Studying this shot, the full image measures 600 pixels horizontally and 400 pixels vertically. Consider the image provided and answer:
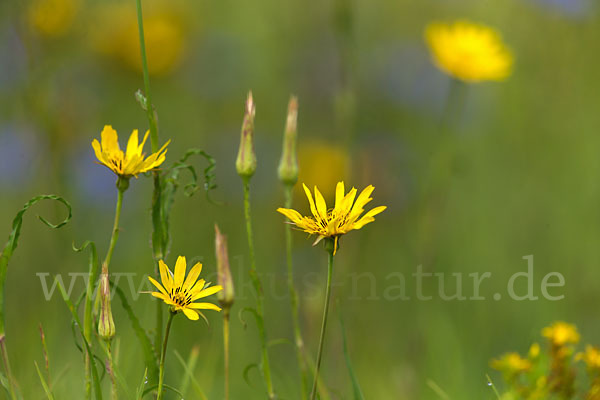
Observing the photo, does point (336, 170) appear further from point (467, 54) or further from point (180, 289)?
point (180, 289)

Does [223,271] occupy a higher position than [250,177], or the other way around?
[250,177]

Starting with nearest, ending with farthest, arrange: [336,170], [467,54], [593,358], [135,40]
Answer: [593,358], [467,54], [336,170], [135,40]

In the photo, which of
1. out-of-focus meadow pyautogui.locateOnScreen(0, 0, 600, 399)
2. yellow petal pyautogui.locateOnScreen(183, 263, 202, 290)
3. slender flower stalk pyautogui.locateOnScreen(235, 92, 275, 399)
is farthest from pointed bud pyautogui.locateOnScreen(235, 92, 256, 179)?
out-of-focus meadow pyautogui.locateOnScreen(0, 0, 600, 399)

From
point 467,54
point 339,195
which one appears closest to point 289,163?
point 339,195

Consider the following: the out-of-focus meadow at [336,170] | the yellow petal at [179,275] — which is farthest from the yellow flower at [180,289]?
the out-of-focus meadow at [336,170]

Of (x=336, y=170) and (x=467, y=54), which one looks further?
(x=336, y=170)

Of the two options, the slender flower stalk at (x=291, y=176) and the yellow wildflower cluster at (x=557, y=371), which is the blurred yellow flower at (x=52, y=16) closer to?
the slender flower stalk at (x=291, y=176)

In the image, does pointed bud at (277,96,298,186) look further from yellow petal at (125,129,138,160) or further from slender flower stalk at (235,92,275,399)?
yellow petal at (125,129,138,160)
